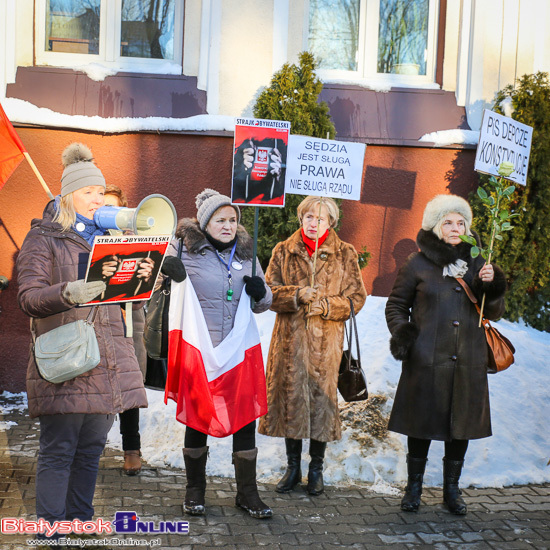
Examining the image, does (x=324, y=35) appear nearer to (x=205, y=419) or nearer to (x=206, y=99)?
(x=206, y=99)

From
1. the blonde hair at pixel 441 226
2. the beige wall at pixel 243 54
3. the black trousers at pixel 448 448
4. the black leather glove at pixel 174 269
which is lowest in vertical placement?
the black trousers at pixel 448 448

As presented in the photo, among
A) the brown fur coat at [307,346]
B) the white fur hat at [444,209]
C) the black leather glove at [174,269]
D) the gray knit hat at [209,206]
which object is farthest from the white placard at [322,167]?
the black leather glove at [174,269]

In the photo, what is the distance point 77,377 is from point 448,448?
255cm

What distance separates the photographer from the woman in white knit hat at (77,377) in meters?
3.82

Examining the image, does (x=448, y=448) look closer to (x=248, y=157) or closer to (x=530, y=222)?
(x=248, y=157)

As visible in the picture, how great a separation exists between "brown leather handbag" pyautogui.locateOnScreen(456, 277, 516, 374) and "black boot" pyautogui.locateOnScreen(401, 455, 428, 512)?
0.79 meters

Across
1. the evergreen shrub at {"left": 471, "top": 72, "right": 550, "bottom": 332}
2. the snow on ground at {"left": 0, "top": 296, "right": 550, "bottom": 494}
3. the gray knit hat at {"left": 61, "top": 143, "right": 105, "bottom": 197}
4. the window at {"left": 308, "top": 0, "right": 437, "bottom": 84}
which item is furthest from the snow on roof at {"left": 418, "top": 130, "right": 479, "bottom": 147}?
the gray knit hat at {"left": 61, "top": 143, "right": 105, "bottom": 197}

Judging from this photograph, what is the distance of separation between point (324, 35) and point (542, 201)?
318 cm

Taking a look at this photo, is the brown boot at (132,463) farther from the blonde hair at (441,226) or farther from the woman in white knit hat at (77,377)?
the blonde hair at (441,226)

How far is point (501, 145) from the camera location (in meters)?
6.57

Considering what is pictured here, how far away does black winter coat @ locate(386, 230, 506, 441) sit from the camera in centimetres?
494

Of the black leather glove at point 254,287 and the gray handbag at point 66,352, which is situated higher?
the black leather glove at point 254,287

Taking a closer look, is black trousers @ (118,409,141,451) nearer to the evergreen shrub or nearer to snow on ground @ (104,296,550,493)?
snow on ground @ (104,296,550,493)

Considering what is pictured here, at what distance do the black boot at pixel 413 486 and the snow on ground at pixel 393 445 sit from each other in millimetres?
395
